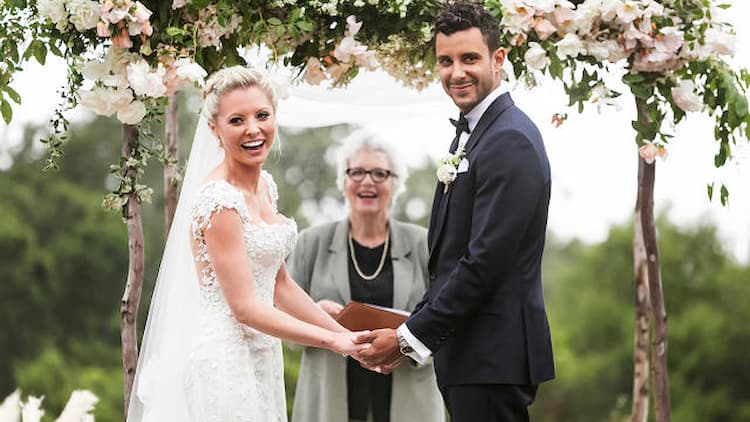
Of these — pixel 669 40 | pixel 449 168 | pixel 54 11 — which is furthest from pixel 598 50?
pixel 54 11

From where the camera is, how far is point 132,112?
16.1 feet

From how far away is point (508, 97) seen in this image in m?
4.43

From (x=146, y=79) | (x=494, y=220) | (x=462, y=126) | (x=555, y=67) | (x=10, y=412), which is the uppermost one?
(x=555, y=67)

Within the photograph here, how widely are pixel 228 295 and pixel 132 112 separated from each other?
3.65 ft

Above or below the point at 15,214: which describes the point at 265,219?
below

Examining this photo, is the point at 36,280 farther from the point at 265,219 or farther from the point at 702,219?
the point at 265,219

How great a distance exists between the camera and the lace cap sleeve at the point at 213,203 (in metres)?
4.29

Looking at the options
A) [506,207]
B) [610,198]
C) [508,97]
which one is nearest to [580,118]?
[508,97]

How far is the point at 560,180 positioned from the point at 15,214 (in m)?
12.3

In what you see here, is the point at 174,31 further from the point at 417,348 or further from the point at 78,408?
the point at 78,408

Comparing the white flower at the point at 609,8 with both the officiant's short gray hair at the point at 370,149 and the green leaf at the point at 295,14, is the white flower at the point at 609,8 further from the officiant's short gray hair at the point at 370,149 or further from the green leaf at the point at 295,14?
the officiant's short gray hair at the point at 370,149

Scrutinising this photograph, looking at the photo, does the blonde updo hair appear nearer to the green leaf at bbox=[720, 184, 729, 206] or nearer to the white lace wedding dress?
the white lace wedding dress

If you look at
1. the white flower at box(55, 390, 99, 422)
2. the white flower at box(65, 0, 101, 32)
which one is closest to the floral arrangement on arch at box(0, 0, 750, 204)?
the white flower at box(65, 0, 101, 32)

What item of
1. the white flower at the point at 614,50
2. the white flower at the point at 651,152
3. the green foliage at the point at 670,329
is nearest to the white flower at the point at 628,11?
the white flower at the point at 614,50
